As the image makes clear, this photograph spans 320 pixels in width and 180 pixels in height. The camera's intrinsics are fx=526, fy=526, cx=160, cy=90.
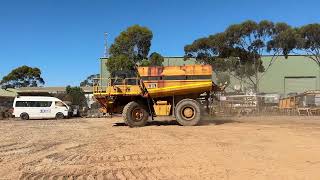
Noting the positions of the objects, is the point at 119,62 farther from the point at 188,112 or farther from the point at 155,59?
the point at 188,112

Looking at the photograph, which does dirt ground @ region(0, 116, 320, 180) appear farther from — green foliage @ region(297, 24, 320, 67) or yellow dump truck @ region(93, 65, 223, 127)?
green foliage @ region(297, 24, 320, 67)

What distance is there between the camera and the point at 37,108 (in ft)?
139

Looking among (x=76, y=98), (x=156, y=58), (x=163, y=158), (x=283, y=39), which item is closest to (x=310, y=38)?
(x=283, y=39)

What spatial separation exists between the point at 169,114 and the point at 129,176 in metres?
16.2

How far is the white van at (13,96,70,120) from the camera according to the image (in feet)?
139

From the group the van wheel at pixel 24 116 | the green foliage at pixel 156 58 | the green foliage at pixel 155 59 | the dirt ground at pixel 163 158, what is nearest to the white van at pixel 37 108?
the van wheel at pixel 24 116

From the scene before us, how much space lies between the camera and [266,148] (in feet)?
49.5

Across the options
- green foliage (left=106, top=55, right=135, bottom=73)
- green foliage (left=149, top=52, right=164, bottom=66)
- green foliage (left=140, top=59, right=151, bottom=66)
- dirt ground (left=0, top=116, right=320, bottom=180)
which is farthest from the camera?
green foliage (left=149, top=52, right=164, bottom=66)

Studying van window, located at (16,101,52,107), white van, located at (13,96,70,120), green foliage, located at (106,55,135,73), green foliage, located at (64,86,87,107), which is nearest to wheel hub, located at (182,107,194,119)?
white van, located at (13,96,70,120)

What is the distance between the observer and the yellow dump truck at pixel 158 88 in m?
26.1

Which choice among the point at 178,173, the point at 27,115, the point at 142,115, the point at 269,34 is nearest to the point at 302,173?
the point at 178,173

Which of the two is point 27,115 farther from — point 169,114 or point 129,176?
point 129,176

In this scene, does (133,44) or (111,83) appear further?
(133,44)

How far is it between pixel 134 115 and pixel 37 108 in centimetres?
1821
